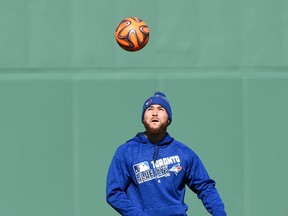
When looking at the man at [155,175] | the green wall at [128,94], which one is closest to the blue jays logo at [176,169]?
the man at [155,175]

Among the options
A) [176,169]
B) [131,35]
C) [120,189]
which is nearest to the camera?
[120,189]

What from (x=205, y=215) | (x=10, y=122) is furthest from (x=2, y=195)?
(x=205, y=215)

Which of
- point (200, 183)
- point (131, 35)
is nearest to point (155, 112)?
point (200, 183)

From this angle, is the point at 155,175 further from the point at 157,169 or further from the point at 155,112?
the point at 155,112

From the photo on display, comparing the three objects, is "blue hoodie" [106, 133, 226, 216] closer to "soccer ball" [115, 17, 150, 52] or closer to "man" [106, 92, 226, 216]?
"man" [106, 92, 226, 216]

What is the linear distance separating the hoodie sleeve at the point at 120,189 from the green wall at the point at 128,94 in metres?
2.63

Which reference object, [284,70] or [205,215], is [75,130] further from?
[284,70]

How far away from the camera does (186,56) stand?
9.39m

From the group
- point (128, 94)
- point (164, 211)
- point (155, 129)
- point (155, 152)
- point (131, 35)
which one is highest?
point (131, 35)

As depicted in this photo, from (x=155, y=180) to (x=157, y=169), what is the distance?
3.2 inches

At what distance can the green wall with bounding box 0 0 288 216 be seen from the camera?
9250 mm

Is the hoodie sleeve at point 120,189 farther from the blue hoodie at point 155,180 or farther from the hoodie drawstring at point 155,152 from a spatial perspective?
the hoodie drawstring at point 155,152

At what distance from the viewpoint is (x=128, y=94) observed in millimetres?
9328

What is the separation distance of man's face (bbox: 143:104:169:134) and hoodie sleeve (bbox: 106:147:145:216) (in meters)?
0.28
